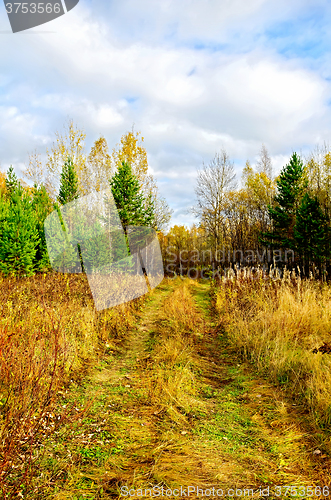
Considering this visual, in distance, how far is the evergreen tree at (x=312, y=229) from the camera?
20.3 meters

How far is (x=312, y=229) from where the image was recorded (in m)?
21.0

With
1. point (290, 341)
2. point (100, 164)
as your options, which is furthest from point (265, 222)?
point (290, 341)

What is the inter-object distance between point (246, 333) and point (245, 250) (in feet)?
89.1

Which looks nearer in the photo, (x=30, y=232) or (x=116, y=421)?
(x=116, y=421)

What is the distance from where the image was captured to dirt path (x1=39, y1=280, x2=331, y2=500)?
1.97 m

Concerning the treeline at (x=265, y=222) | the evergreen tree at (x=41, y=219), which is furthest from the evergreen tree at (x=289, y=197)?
the evergreen tree at (x=41, y=219)

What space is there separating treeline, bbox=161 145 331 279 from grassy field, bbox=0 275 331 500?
40.4 ft

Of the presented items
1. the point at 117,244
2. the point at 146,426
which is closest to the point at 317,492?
the point at 146,426

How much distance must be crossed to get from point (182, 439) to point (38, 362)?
6.40ft

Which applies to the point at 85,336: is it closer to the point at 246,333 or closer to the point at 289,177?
the point at 246,333

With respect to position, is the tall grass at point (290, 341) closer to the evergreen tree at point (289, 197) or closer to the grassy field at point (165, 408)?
the grassy field at point (165, 408)

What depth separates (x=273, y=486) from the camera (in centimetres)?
194

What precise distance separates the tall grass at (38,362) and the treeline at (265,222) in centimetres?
1193

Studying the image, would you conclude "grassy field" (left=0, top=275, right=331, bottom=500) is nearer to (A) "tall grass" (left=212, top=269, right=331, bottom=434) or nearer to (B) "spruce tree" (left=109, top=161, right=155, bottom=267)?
(A) "tall grass" (left=212, top=269, right=331, bottom=434)
